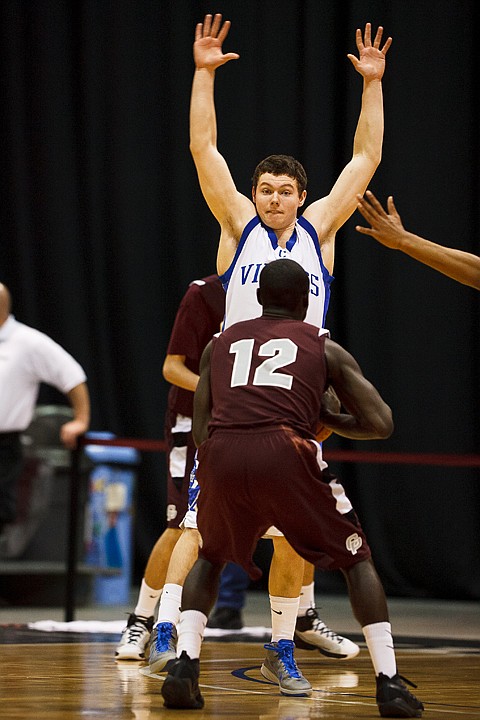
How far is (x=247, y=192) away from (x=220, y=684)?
6.02 meters

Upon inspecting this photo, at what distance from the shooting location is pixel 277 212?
4.39 meters

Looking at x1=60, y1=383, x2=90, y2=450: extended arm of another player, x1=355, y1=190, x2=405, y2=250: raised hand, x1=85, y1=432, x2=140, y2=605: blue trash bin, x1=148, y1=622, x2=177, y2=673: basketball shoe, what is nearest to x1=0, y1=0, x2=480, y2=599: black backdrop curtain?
x1=85, y1=432, x2=140, y2=605: blue trash bin

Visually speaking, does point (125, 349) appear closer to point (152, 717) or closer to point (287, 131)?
point (287, 131)

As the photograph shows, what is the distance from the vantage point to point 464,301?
9.55 metres

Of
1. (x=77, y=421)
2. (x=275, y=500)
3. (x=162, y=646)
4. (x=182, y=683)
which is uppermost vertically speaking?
(x=275, y=500)

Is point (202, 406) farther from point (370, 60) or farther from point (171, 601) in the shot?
point (370, 60)

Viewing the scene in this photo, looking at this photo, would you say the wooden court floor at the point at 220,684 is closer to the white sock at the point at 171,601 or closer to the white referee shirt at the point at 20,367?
the white sock at the point at 171,601

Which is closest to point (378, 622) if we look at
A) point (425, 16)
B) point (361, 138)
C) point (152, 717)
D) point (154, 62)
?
point (152, 717)

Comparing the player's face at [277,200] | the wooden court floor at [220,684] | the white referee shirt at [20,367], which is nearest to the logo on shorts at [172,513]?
the wooden court floor at [220,684]

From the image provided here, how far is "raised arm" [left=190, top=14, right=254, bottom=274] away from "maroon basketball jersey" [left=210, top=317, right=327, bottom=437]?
79 cm

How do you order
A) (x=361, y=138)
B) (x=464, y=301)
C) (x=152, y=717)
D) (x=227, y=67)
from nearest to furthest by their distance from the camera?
(x=152, y=717)
(x=361, y=138)
(x=464, y=301)
(x=227, y=67)

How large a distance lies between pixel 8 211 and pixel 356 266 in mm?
2989

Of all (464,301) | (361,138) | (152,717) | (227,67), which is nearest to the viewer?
(152,717)

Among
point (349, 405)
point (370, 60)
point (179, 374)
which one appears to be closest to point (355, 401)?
point (349, 405)
